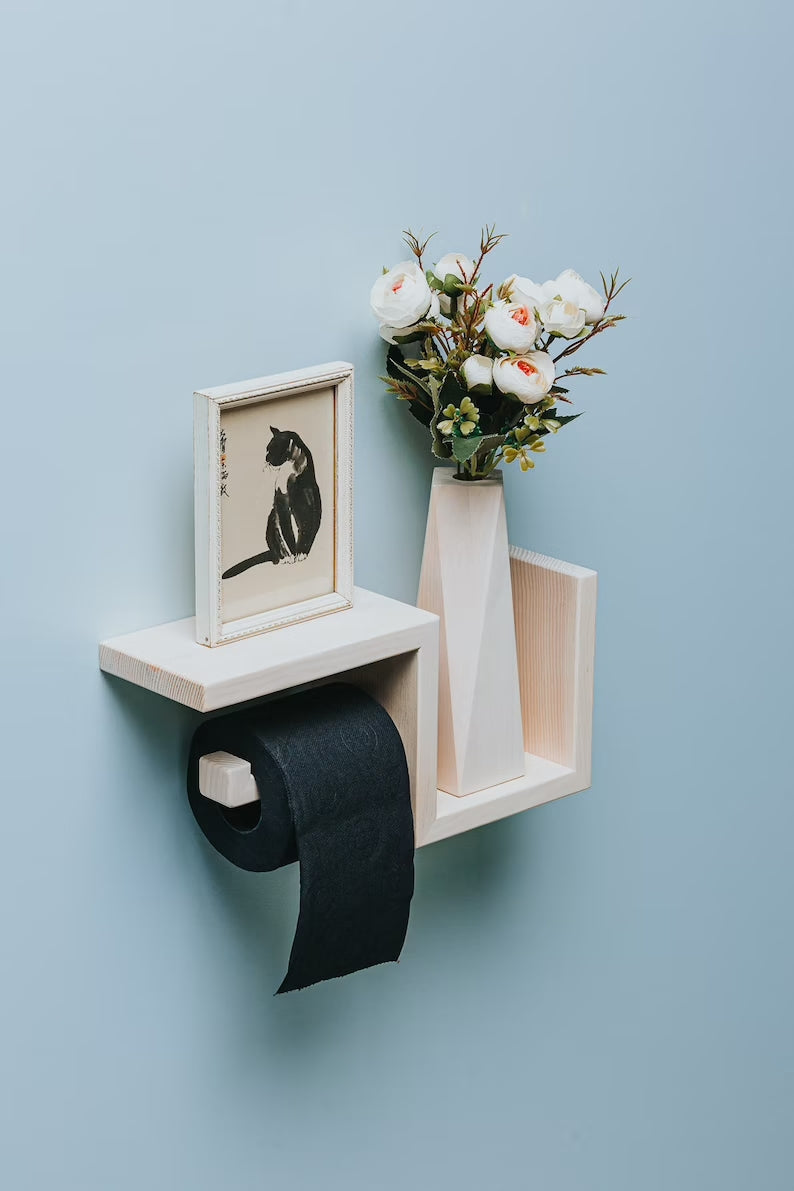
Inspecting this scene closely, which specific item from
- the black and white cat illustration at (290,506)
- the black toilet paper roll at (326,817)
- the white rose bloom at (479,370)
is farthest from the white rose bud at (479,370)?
the black toilet paper roll at (326,817)

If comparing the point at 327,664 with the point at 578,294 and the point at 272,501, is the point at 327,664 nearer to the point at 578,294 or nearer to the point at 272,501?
the point at 272,501

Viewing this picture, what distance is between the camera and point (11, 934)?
950 mm

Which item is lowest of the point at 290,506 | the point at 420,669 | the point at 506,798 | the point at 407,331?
the point at 506,798

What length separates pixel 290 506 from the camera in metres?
0.97

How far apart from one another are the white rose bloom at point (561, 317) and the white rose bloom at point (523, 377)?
0.09ft

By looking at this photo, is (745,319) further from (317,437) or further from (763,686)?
(317,437)

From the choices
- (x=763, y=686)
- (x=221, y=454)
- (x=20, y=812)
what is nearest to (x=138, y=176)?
(x=221, y=454)

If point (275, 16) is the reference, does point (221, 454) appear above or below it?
below

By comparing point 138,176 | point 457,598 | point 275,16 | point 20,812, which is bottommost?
point 20,812

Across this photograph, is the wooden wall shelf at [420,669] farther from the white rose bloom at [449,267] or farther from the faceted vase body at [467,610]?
the white rose bloom at [449,267]

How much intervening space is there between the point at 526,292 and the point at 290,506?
22cm

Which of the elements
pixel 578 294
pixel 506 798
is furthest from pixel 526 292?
pixel 506 798

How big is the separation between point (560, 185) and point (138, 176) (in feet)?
1.23

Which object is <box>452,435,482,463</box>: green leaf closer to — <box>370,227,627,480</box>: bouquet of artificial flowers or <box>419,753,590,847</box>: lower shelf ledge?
<box>370,227,627,480</box>: bouquet of artificial flowers
